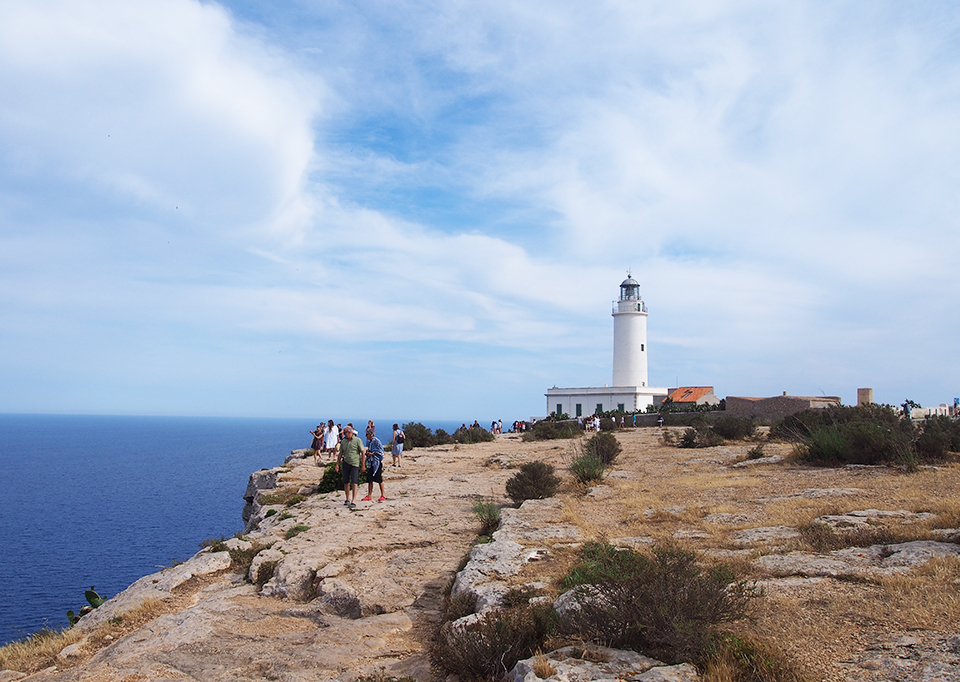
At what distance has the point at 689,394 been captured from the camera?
5191 centimetres

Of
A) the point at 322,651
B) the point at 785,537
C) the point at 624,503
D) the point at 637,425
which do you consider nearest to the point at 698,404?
the point at 637,425

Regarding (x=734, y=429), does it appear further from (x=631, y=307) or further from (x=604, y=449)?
(x=631, y=307)

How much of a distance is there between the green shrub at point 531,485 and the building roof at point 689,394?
39892 millimetres

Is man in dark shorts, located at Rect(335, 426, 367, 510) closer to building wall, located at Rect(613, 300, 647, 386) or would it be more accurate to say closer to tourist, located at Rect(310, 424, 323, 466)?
tourist, located at Rect(310, 424, 323, 466)

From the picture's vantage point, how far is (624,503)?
11.6 metres

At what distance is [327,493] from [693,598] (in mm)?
11963

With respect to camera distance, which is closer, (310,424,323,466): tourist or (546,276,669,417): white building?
(310,424,323,466): tourist

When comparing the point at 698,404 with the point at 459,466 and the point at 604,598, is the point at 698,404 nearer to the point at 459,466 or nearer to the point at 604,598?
the point at 459,466

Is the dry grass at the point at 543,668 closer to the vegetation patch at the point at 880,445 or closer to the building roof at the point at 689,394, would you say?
the vegetation patch at the point at 880,445

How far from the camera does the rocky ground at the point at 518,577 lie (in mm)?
5133

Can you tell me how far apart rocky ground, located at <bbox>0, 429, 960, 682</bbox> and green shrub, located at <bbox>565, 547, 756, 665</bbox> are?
0.98 feet

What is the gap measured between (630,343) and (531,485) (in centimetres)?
4272

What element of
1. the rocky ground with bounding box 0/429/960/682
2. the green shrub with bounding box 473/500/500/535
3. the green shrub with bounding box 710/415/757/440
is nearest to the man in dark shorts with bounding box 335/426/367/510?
the rocky ground with bounding box 0/429/960/682

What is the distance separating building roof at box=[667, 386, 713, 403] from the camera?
5112 centimetres
